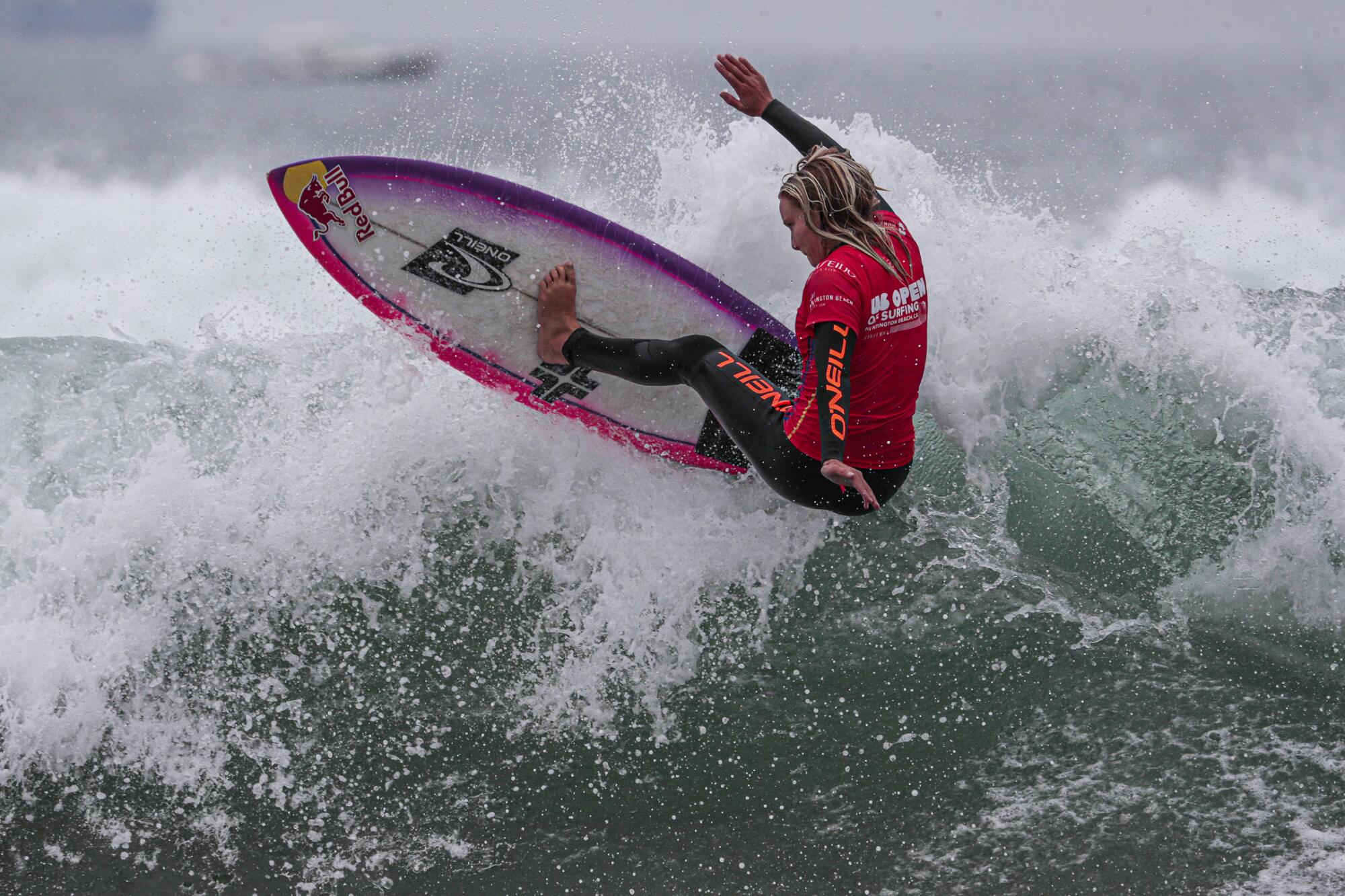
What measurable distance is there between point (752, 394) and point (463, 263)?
4.34 feet

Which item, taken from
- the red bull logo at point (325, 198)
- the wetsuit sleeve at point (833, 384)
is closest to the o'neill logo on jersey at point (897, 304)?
the wetsuit sleeve at point (833, 384)

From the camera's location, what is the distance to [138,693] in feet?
11.0

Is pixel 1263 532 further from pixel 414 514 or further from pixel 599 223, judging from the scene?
pixel 414 514

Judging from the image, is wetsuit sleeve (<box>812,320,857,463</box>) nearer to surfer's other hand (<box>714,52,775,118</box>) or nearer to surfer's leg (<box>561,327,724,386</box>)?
surfer's leg (<box>561,327,724,386</box>)

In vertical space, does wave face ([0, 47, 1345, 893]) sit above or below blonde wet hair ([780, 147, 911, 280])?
below

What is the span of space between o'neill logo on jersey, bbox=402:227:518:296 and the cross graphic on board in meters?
0.35

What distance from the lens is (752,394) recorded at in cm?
315

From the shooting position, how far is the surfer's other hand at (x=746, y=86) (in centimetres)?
332

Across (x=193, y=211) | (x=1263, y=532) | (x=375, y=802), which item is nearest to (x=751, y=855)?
(x=375, y=802)

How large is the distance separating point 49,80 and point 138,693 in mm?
10174

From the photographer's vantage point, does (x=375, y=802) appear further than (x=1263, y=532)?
No

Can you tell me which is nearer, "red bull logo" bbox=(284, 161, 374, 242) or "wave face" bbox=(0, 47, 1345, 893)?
"wave face" bbox=(0, 47, 1345, 893)

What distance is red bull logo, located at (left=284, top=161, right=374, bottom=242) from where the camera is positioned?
3682mm

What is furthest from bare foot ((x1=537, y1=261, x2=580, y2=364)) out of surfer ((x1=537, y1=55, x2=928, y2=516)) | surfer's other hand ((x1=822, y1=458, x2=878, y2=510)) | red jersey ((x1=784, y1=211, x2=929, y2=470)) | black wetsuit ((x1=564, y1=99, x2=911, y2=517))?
surfer's other hand ((x1=822, y1=458, x2=878, y2=510))
